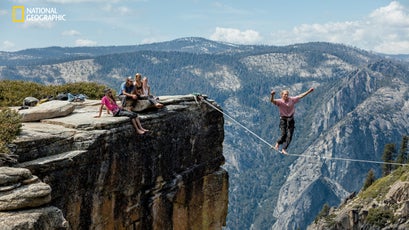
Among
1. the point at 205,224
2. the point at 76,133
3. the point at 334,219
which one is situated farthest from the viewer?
the point at 334,219

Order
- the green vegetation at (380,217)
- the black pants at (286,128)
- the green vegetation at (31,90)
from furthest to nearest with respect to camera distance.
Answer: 1. the green vegetation at (380,217)
2. the green vegetation at (31,90)
3. the black pants at (286,128)

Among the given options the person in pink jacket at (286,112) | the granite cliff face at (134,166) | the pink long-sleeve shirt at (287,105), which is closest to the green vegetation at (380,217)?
the granite cliff face at (134,166)

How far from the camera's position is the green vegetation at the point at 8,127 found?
58.9ft

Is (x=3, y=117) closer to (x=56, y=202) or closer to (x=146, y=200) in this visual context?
(x=56, y=202)

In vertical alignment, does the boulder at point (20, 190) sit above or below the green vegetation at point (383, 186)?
above

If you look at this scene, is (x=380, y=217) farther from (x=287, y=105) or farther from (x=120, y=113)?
(x=120, y=113)

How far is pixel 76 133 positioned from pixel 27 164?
331 centimetres

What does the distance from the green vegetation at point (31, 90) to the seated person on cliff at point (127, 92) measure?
7198mm

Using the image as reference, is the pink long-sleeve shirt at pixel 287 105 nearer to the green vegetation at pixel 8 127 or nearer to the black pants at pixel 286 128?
the black pants at pixel 286 128

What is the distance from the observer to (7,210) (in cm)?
1545

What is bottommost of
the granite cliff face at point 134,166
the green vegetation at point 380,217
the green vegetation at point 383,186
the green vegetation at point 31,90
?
the green vegetation at point 380,217

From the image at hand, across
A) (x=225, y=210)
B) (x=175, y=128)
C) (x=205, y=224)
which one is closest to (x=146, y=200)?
(x=175, y=128)

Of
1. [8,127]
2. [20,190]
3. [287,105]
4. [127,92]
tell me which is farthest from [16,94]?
[20,190]

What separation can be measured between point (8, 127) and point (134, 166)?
21.3 ft
